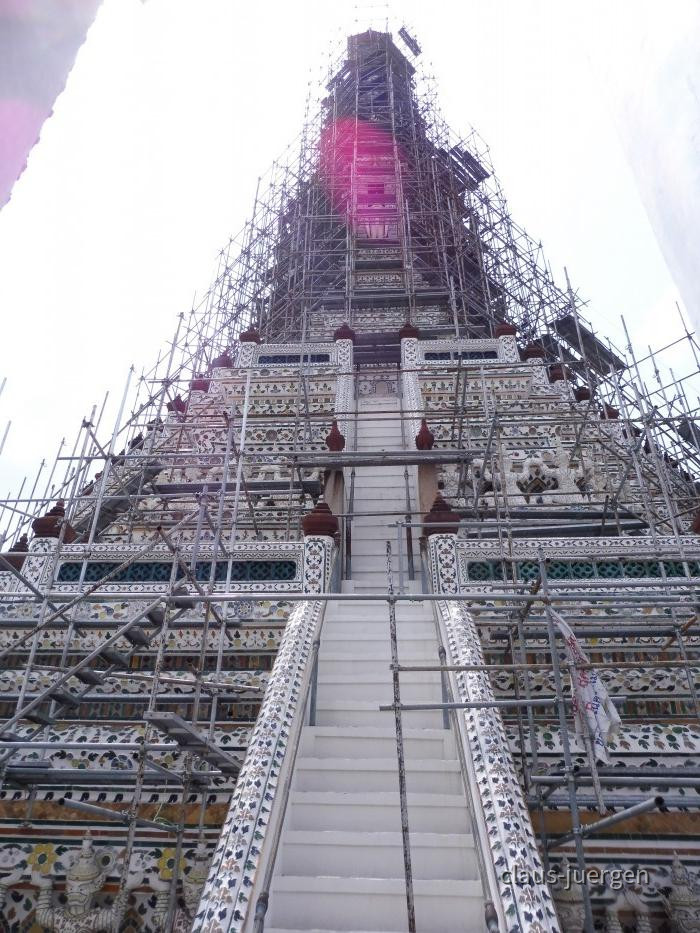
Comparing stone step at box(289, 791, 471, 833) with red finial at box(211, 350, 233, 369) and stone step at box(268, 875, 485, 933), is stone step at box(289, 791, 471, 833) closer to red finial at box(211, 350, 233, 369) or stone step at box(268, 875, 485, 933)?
stone step at box(268, 875, 485, 933)

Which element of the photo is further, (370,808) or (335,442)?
(335,442)

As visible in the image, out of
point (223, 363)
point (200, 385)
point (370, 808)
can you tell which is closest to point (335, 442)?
point (200, 385)

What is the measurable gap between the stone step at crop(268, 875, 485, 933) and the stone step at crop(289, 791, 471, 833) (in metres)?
0.53

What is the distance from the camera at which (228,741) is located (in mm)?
6016

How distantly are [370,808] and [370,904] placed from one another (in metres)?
0.69

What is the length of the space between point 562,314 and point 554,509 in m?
12.1

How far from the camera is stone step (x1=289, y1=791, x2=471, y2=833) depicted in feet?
13.9

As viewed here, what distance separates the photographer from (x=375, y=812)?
169 inches

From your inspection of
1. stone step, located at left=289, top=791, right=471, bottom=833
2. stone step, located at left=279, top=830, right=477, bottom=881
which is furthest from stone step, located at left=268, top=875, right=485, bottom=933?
stone step, located at left=289, top=791, right=471, bottom=833

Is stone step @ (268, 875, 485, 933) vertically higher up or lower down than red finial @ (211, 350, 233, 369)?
lower down

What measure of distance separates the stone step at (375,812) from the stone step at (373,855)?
0.20 meters

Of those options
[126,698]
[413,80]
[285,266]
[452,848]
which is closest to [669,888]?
[452,848]

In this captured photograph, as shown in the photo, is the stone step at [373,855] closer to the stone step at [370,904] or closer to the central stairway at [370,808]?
the central stairway at [370,808]

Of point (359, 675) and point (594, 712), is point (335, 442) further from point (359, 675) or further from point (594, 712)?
point (594, 712)
